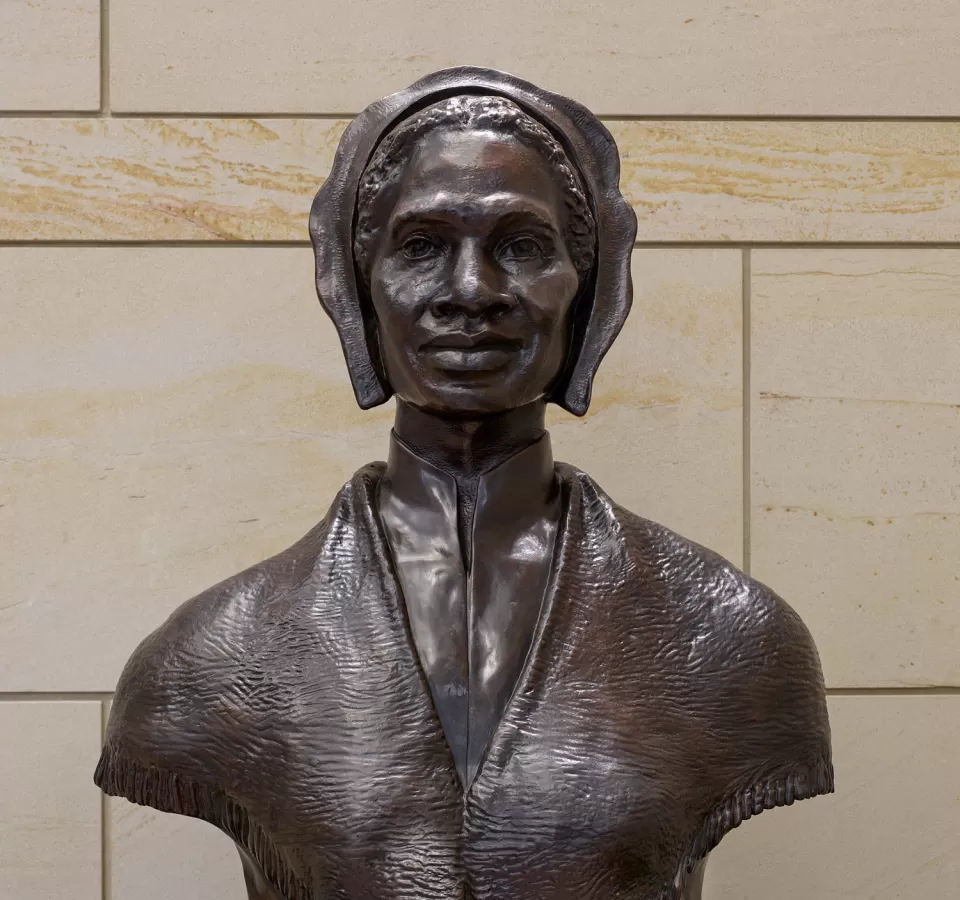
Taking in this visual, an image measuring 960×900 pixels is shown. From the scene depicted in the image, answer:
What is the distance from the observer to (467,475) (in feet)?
7.57

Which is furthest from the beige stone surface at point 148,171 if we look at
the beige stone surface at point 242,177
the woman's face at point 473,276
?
the woman's face at point 473,276

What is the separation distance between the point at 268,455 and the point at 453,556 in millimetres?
929

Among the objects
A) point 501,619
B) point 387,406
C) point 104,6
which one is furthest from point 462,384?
point 104,6

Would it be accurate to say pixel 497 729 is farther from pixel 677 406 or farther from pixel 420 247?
pixel 677 406

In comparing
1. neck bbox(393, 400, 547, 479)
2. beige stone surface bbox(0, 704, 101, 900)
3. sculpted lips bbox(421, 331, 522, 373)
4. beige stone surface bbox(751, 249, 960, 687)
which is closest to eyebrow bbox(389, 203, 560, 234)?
sculpted lips bbox(421, 331, 522, 373)

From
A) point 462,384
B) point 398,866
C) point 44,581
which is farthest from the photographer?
point 44,581

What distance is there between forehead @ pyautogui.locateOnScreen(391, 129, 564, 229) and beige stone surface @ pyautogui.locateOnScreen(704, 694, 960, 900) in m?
1.33

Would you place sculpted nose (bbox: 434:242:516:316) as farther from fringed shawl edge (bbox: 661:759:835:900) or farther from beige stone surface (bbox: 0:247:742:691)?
beige stone surface (bbox: 0:247:742:691)

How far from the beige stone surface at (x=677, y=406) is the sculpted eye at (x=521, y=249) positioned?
35.2 inches

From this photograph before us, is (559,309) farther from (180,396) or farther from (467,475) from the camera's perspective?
(180,396)

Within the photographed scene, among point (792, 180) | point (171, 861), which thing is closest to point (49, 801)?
point (171, 861)

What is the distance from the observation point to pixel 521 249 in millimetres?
2248

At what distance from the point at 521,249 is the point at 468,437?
0.26 metres

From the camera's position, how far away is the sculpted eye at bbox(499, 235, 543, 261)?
224cm
